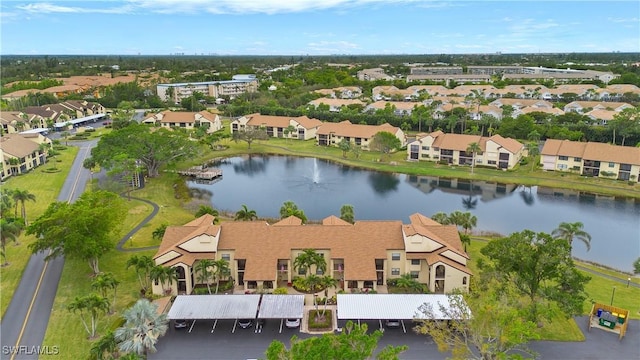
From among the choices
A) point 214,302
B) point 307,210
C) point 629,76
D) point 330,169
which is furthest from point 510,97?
point 214,302

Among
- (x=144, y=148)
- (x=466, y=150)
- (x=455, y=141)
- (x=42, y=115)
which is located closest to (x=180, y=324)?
(x=144, y=148)

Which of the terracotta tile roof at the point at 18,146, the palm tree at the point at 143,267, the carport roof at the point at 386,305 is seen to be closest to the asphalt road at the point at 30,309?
the palm tree at the point at 143,267

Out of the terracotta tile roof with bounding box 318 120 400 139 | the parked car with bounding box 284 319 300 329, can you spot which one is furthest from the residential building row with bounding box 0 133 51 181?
the parked car with bounding box 284 319 300 329

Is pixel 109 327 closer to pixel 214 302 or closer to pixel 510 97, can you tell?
pixel 214 302

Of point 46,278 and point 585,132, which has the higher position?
point 585,132

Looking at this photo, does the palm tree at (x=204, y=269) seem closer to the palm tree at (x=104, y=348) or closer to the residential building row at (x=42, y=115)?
the palm tree at (x=104, y=348)
